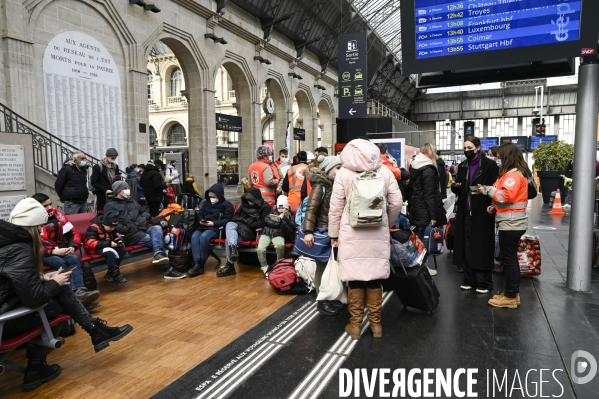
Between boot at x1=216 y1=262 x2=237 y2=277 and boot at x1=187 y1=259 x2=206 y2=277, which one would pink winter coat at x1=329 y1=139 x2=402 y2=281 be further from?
boot at x1=187 y1=259 x2=206 y2=277

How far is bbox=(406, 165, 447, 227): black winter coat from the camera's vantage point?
542cm

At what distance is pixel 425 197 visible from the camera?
5.48 meters

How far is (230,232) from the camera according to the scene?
19.9ft

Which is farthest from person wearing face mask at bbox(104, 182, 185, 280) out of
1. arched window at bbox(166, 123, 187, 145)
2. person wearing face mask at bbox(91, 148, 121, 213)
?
arched window at bbox(166, 123, 187, 145)

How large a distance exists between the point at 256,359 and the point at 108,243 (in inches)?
120

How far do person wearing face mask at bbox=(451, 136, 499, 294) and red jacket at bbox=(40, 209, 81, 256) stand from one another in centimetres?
485

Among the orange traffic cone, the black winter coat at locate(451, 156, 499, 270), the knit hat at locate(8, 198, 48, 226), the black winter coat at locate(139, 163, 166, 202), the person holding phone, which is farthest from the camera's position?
the orange traffic cone

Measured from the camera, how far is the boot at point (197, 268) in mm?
5988

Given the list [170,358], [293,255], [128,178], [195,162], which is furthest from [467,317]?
[195,162]

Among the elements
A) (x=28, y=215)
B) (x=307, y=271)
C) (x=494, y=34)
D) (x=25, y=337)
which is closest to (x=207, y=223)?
(x=307, y=271)

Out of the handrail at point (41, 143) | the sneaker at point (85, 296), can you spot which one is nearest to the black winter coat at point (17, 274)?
the sneaker at point (85, 296)

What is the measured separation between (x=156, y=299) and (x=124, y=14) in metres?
10.6

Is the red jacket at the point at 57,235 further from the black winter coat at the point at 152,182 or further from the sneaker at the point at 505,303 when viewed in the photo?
the sneaker at the point at 505,303

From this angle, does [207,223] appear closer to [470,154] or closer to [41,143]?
[470,154]
